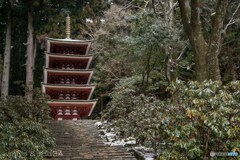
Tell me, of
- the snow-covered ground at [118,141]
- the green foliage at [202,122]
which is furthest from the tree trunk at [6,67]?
the green foliage at [202,122]

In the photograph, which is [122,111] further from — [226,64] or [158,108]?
[226,64]

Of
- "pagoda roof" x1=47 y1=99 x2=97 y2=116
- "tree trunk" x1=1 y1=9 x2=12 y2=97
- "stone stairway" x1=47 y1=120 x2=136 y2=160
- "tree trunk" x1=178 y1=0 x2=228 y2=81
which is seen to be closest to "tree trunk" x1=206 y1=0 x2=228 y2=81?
"tree trunk" x1=178 y1=0 x2=228 y2=81

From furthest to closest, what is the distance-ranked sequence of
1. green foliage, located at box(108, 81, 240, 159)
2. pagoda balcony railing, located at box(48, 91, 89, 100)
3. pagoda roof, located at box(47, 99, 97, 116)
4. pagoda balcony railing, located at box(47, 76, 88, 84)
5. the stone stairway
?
pagoda balcony railing, located at box(47, 76, 88, 84) → pagoda balcony railing, located at box(48, 91, 89, 100) → pagoda roof, located at box(47, 99, 97, 116) → the stone stairway → green foliage, located at box(108, 81, 240, 159)

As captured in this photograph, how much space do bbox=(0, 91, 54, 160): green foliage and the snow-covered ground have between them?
2117mm

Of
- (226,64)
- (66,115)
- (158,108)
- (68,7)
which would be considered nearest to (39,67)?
(68,7)

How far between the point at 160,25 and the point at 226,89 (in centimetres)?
714

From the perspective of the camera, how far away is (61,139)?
10.4 meters

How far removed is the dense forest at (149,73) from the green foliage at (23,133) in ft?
0.06

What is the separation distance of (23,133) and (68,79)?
11585 mm

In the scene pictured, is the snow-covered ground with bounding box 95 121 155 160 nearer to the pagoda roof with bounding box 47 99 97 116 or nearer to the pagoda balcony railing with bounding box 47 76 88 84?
the pagoda roof with bounding box 47 99 97 116

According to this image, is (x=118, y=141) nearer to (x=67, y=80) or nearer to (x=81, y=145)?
(x=81, y=145)

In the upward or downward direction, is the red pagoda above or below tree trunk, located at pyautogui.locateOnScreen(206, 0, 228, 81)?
below

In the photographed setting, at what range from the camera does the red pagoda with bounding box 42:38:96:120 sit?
16922mm

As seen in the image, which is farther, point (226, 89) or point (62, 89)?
point (62, 89)
